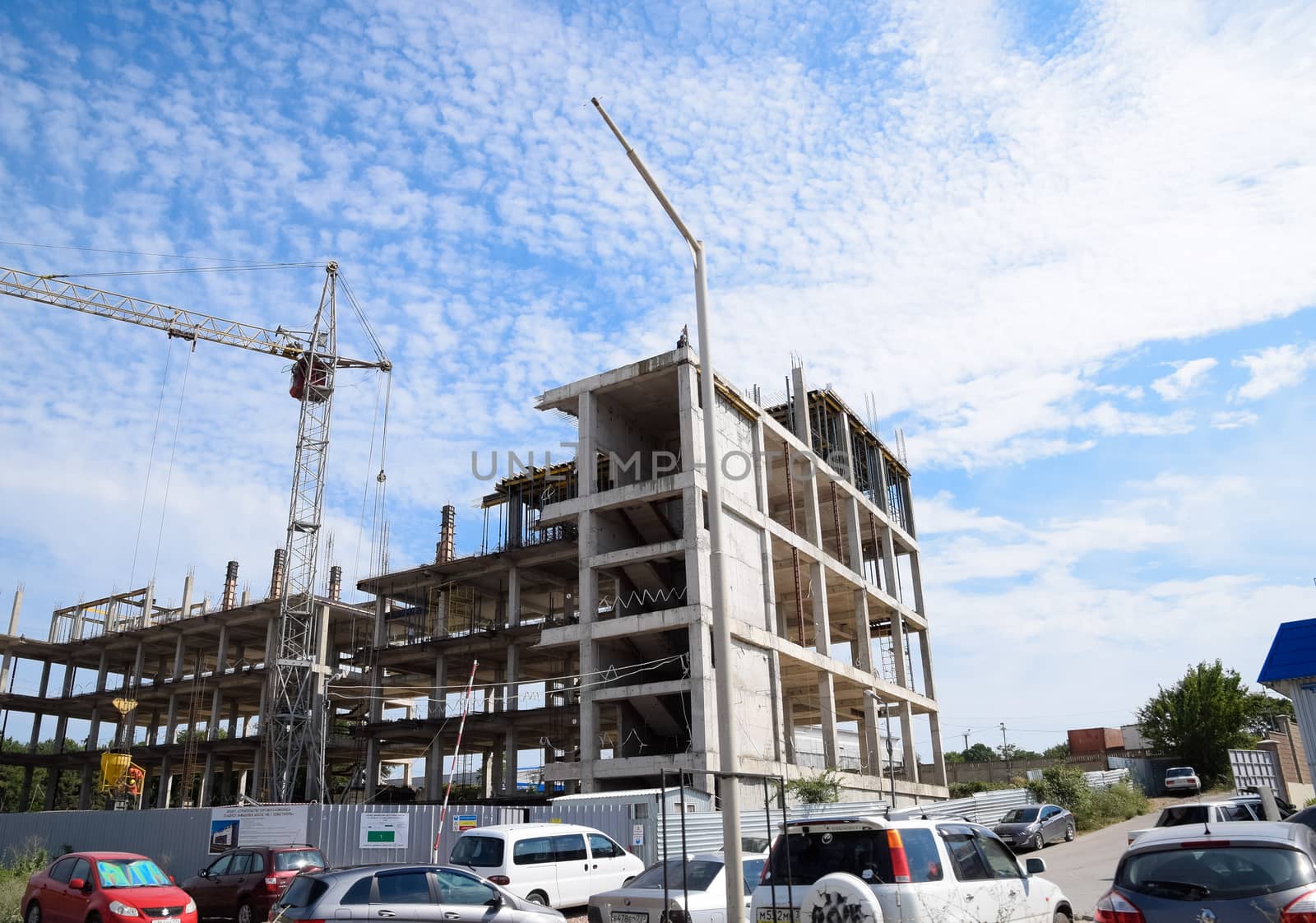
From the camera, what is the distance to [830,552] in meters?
57.8

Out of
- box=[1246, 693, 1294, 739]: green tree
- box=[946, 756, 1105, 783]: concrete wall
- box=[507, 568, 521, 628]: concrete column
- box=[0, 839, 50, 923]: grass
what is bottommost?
box=[0, 839, 50, 923]: grass

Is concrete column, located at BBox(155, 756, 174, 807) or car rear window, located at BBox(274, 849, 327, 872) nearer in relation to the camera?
car rear window, located at BBox(274, 849, 327, 872)

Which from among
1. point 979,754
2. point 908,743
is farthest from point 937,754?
point 979,754

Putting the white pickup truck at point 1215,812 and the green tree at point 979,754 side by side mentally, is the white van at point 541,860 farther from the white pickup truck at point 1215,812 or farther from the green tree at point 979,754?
the green tree at point 979,754

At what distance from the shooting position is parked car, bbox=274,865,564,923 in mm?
12016

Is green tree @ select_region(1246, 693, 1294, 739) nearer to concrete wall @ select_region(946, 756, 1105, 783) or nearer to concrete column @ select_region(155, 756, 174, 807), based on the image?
concrete wall @ select_region(946, 756, 1105, 783)

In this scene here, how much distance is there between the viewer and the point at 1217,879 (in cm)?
819

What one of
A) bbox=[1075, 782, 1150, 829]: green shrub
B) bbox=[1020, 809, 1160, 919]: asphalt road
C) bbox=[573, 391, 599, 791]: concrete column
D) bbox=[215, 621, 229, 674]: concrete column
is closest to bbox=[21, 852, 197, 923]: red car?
bbox=[1020, 809, 1160, 919]: asphalt road

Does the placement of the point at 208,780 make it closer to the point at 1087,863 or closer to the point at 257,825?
the point at 257,825

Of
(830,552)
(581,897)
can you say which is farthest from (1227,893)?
(830,552)

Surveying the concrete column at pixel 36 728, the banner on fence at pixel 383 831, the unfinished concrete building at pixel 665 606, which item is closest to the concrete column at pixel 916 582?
the unfinished concrete building at pixel 665 606

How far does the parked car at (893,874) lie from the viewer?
9.10 metres

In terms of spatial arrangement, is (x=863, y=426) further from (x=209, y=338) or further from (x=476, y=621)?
(x=209, y=338)

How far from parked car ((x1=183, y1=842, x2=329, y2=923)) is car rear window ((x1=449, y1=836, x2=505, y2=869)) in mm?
2884
